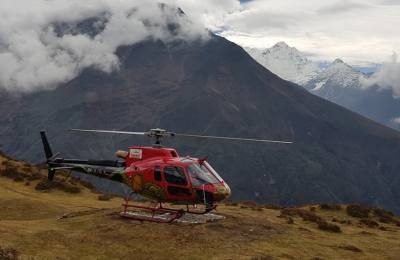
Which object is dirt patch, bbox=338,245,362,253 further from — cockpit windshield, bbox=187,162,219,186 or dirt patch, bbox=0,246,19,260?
dirt patch, bbox=0,246,19,260

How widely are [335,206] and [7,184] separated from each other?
27055mm

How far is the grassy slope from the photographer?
65.5 feet

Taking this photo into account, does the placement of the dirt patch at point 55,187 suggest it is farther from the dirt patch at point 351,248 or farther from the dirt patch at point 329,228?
the dirt patch at point 351,248

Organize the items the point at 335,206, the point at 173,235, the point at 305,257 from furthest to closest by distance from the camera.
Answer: the point at 335,206, the point at 173,235, the point at 305,257

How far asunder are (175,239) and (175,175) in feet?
13.7

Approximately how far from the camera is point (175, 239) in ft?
71.8

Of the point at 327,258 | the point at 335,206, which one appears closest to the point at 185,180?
the point at 327,258

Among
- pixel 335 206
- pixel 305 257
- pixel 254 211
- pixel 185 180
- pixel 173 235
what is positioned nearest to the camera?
pixel 305 257

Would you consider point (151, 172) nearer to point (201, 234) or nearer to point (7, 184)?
point (201, 234)

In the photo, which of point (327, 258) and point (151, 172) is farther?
point (151, 172)

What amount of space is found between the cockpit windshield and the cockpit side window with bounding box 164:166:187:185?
16.8 inches

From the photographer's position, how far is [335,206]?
38.6 m

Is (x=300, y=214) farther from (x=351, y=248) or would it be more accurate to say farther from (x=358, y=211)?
(x=351, y=248)

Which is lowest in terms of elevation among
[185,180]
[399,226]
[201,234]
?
[399,226]
